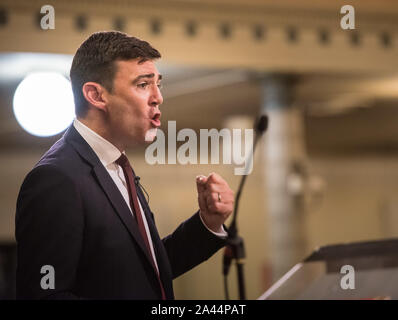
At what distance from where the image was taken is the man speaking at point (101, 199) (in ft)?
4.77

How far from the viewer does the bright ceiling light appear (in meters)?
2.25

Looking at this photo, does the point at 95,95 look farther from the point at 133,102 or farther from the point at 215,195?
the point at 215,195

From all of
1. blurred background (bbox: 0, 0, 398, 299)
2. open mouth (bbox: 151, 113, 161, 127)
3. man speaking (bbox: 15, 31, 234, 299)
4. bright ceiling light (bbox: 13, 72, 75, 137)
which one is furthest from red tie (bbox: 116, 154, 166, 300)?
bright ceiling light (bbox: 13, 72, 75, 137)

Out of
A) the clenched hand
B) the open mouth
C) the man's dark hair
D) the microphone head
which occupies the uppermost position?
the man's dark hair

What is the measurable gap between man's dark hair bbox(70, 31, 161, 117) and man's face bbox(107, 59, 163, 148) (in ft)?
0.05

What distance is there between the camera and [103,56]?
5.19 ft

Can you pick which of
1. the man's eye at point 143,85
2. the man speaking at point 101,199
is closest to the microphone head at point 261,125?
the man speaking at point 101,199

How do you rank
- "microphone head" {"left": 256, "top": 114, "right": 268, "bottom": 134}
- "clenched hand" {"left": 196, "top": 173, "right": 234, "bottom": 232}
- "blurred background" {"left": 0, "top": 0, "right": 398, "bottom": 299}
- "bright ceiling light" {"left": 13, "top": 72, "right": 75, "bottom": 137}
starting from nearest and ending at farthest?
"clenched hand" {"left": 196, "top": 173, "right": 234, "bottom": 232}, "microphone head" {"left": 256, "top": 114, "right": 268, "bottom": 134}, "bright ceiling light" {"left": 13, "top": 72, "right": 75, "bottom": 137}, "blurred background" {"left": 0, "top": 0, "right": 398, "bottom": 299}

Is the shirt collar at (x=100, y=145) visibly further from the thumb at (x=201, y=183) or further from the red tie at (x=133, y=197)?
the thumb at (x=201, y=183)

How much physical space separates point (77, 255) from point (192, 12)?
4.71 meters

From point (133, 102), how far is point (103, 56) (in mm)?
119

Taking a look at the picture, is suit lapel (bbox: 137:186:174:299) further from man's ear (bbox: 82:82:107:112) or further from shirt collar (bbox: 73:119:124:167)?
man's ear (bbox: 82:82:107:112)
